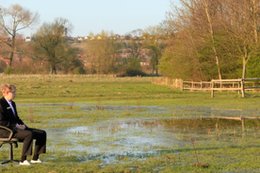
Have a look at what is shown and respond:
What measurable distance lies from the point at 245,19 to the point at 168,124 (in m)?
31.3

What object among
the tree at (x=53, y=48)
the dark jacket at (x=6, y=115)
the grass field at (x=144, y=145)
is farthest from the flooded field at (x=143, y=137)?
the tree at (x=53, y=48)

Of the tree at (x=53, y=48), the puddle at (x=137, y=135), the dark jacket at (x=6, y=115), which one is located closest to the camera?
the dark jacket at (x=6, y=115)

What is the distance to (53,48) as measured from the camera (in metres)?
106

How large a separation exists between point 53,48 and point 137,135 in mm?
90528

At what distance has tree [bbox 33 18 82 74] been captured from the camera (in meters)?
106

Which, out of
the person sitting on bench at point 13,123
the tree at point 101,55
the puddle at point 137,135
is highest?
the tree at point 101,55

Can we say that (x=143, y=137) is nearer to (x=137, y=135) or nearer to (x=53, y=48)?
(x=137, y=135)

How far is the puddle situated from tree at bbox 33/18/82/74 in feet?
274

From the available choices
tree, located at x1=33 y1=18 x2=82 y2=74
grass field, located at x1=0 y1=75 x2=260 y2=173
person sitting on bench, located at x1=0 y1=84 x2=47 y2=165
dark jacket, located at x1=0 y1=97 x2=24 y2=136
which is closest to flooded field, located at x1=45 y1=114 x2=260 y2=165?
grass field, located at x1=0 y1=75 x2=260 y2=173

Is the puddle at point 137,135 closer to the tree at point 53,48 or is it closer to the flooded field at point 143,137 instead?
the flooded field at point 143,137

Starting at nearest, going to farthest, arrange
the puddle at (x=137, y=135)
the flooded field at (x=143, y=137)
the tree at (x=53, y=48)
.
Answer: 1. the flooded field at (x=143, y=137)
2. the puddle at (x=137, y=135)
3. the tree at (x=53, y=48)

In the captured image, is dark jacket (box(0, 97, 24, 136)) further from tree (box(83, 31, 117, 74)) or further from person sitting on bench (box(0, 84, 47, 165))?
tree (box(83, 31, 117, 74))

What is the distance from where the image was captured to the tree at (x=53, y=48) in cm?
10581

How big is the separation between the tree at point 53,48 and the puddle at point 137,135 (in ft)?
274
